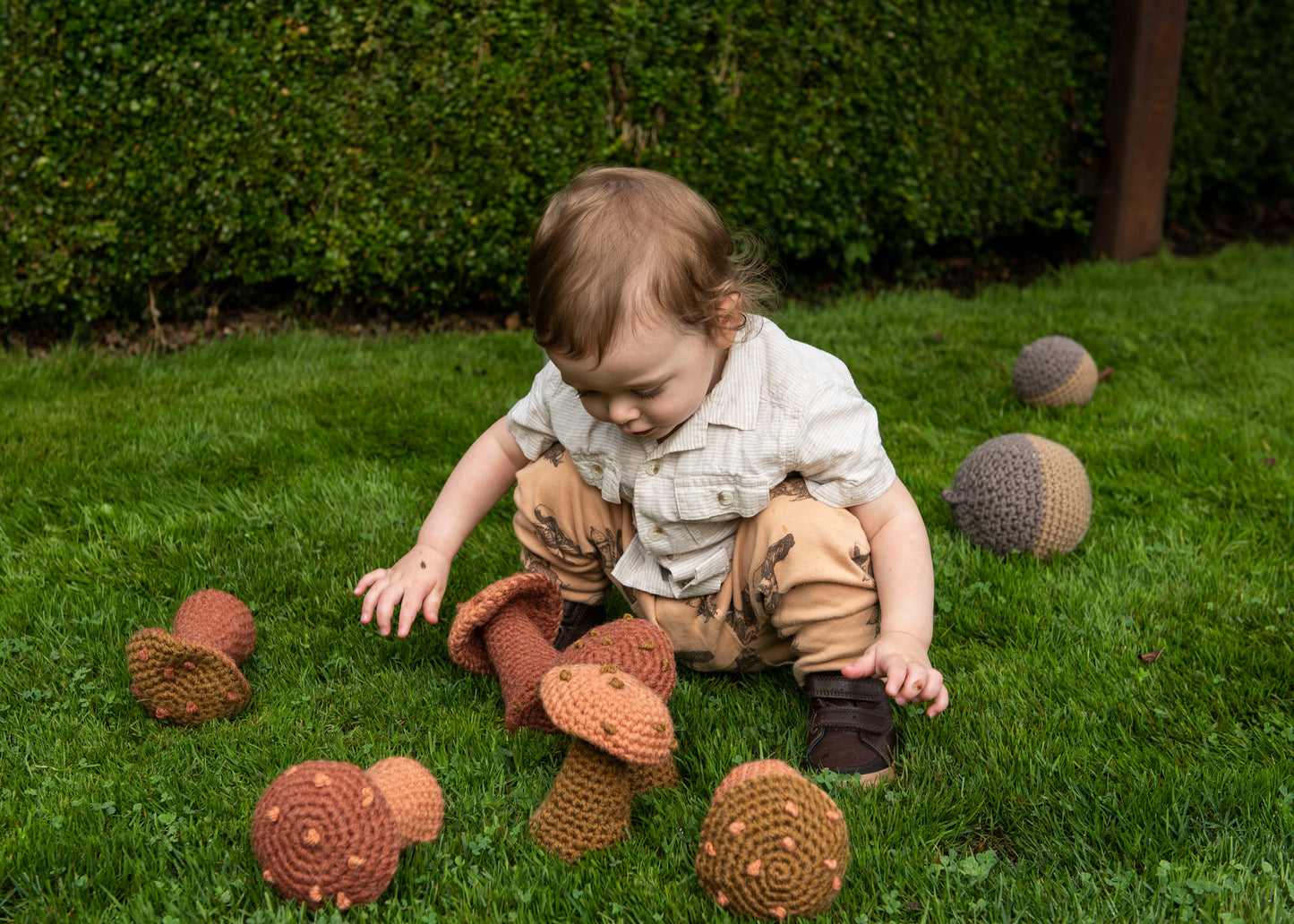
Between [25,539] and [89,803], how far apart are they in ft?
4.80

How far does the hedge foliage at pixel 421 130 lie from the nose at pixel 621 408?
3194 millimetres

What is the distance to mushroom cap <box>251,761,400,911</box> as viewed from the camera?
1.52 metres

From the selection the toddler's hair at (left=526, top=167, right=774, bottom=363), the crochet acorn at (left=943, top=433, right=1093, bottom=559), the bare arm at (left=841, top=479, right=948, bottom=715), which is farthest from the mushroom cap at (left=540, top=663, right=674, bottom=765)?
the crochet acorn at (left=943, top=433, right=1093, bottom=559)

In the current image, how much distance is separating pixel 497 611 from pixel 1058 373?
2.64 meters

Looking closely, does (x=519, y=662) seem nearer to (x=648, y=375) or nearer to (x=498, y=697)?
(x=498, y=697)

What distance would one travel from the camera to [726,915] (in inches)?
61.2

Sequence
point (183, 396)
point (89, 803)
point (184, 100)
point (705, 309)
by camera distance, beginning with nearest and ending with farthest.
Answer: point (89, 803) < point (705, 309) < point (183, 396) < point (184, 100)

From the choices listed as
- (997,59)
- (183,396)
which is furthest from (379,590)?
(997,59)

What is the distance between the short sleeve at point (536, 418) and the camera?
91.7 inches

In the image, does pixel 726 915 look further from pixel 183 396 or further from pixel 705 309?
pixel 183 396

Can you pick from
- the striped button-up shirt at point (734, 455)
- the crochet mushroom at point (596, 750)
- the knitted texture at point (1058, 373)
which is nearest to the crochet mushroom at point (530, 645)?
the crochet mushroom at point (596, 750)

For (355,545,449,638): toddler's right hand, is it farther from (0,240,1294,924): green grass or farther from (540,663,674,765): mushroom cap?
(540,663,674,765): mushroom cap

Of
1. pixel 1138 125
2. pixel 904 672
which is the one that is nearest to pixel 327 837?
pixel 904 672

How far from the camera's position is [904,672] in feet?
5.98
